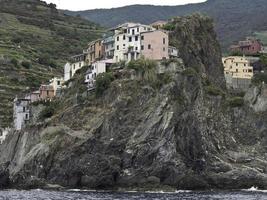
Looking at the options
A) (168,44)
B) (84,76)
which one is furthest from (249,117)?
(84,76)

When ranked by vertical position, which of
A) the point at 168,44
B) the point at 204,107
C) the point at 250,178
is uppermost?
the point at 168,44

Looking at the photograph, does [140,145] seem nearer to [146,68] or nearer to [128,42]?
[146,68]

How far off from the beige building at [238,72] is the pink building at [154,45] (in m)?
29.3

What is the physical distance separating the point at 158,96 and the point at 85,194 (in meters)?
24.0

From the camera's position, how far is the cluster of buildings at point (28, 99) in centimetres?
14175

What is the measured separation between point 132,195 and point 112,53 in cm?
4774

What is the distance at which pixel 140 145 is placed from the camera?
11156cm

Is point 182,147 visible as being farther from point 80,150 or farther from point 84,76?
point 84,76

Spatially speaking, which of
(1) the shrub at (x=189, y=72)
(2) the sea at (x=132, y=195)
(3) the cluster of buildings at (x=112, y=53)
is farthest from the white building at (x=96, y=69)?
(2) the sea at (x=132, y=195)

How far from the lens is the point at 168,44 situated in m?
135

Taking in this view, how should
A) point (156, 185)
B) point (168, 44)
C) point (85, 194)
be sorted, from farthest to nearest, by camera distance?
point (168, 44)
point (156, 185)
point (85, 194)

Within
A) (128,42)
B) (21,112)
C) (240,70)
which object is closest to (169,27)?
(128,42)

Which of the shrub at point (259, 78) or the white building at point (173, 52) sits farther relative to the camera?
the shrub at point (259, 78)

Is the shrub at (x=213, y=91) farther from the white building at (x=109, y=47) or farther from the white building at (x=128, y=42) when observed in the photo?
the white building at (x=109, y=47)
